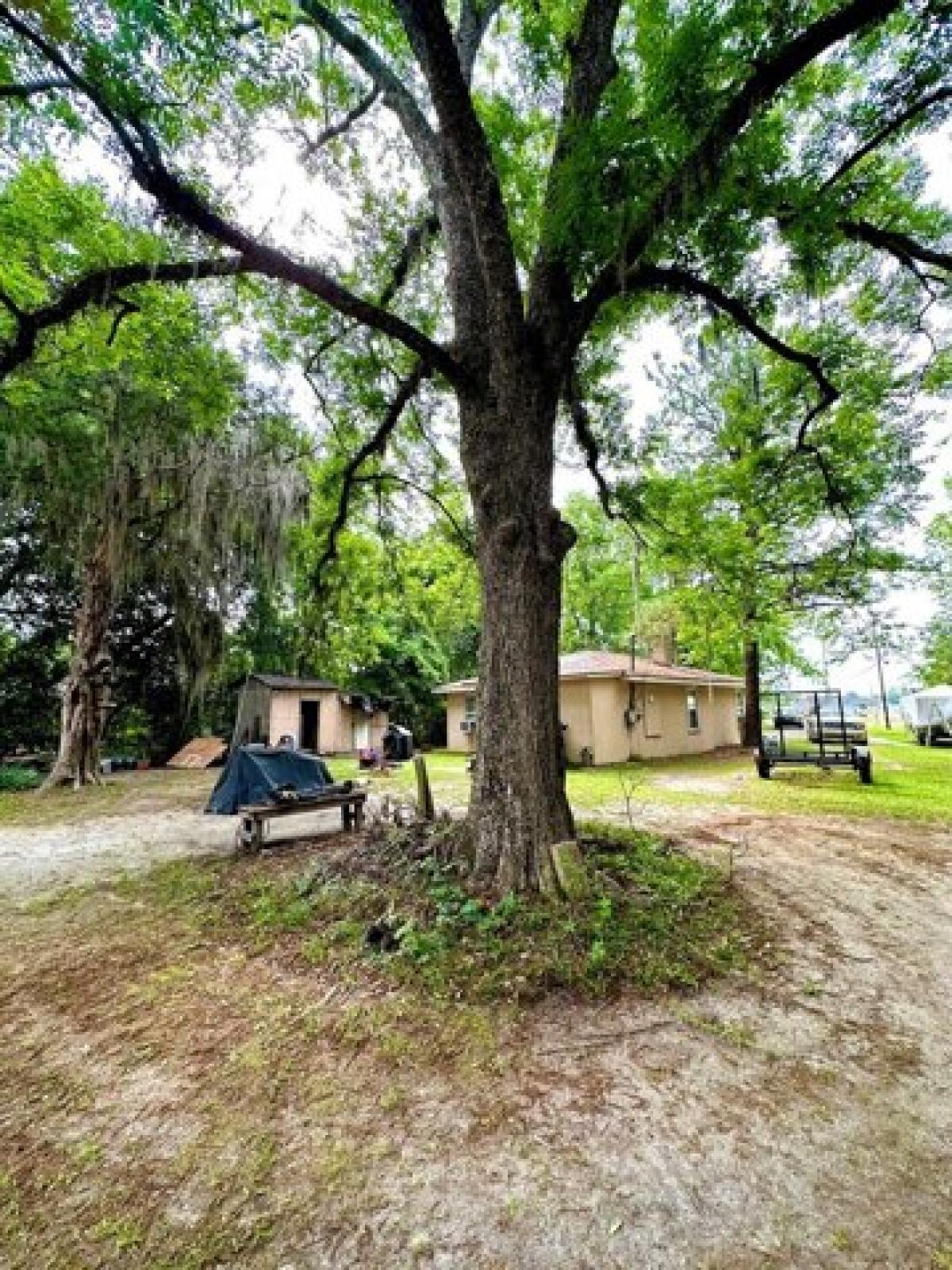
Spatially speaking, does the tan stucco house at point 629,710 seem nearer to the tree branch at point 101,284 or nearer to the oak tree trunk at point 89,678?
the oak tree trunk at point 89,678

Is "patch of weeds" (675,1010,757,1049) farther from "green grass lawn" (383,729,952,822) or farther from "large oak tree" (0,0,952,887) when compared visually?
"green grass lawn" (383,729,952,822)

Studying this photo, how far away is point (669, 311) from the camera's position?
5031 mm

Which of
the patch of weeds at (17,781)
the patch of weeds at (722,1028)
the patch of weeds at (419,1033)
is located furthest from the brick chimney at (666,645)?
the patch of weeds at (419,1033)

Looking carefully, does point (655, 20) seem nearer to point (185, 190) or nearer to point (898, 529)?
point (185, 190)

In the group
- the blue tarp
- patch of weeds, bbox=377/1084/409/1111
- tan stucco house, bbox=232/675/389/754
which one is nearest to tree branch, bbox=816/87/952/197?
patch of weeds, bbox=377/1084/409/1111

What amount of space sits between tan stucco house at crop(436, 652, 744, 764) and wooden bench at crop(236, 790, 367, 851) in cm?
518

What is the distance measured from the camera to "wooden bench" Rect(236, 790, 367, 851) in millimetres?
5605

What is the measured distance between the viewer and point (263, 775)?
7188 mm

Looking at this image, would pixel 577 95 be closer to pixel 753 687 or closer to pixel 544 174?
pixel 544 174

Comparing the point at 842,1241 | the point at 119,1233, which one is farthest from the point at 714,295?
the point at 119,1233

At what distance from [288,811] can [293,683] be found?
10845 millimetres

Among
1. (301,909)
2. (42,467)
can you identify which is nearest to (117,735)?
(42,467)

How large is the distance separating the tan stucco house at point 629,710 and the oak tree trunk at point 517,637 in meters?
7.63

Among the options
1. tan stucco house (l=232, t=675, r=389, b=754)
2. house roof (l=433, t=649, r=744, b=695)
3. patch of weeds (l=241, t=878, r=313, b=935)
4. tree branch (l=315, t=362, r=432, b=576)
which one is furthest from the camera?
tan stucco house (l=232, t=675, r=389, b=754)
